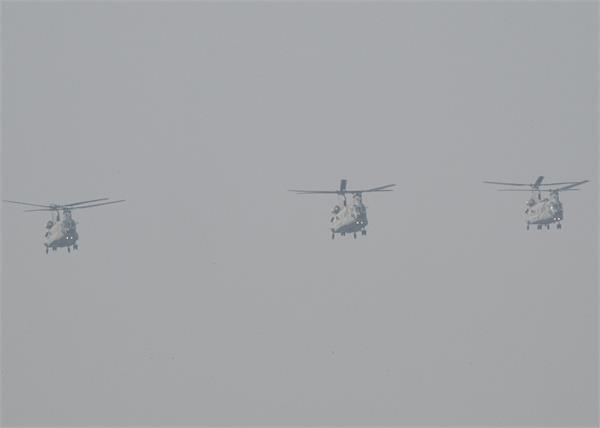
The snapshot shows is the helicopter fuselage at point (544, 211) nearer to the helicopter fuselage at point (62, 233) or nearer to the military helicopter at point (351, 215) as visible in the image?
the military helicopter at point (351, 215)

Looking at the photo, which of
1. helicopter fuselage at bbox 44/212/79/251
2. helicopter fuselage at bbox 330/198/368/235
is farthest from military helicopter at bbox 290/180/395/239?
helicopter fuselage at bbox 44/212/79/251

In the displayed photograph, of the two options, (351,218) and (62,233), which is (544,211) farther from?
(62,233)

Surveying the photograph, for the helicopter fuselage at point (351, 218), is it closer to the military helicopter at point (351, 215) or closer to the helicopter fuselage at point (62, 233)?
the military helicopter at point (351, 215)

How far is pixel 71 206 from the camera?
103875 mm

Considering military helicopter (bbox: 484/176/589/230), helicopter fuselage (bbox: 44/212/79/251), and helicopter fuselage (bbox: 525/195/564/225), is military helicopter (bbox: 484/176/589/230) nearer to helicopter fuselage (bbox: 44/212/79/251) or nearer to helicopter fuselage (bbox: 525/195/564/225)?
helicopter fuselage (bbox: 525/195/564/225)

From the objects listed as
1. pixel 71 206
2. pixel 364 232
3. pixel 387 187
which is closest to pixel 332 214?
pixel 364 232

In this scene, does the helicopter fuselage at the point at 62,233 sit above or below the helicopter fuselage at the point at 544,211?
below

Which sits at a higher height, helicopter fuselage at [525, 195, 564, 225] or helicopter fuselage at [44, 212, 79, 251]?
helicopter fuselage at [525, 195, 564, 225]

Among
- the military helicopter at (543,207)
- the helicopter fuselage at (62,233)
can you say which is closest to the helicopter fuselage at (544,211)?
the military helicopter at (543,207)

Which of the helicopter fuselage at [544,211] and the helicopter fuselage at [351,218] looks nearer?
the helicopter fuselage at [351,218]

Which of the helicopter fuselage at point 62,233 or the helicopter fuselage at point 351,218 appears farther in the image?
the helicopter fuselage at point 62,233

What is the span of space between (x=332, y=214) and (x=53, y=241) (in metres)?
21.9

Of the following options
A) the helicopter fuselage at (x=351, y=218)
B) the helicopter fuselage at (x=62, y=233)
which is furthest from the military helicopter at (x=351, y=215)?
the helicopter fuselage at (x=62, y=233)

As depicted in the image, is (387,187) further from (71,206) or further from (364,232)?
(71,206)
